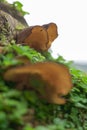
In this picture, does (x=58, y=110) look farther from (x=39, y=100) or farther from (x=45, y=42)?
(x=45, y=42)

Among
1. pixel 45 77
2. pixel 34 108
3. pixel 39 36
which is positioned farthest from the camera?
pixel 39 36

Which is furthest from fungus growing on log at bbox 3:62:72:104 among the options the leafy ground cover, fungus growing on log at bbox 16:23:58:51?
fungus growing on log at bbox 16:23:58:51

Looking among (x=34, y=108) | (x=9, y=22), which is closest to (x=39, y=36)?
(x=9, y=22)

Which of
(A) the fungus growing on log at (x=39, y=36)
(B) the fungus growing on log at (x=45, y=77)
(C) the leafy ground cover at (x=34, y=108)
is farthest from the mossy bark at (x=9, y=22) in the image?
(B) the fungus growing on log at (x=45, y=77)

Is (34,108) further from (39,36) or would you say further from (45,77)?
(39,36)

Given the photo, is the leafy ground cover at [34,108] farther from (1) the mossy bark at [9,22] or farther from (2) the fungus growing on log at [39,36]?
(1) the mossy bark at [9,22]
